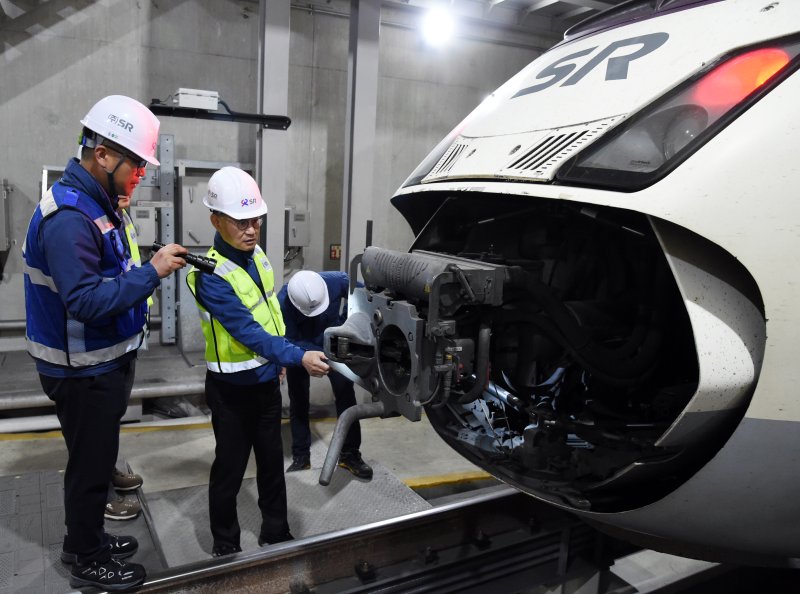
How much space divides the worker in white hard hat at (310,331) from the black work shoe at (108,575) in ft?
4.14

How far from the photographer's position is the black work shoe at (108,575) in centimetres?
222

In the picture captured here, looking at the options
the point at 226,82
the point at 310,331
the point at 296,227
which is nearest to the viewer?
the point at 310,331

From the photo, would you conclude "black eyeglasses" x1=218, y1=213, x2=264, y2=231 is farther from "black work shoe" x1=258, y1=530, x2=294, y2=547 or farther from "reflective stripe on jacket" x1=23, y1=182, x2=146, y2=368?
"black work shoe" x1=258, y1=530, x2=294, y2=547

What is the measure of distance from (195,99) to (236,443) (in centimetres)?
302

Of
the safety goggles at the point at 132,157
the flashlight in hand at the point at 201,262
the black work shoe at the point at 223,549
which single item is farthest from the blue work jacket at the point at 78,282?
the black work shoe at the point at 223,549

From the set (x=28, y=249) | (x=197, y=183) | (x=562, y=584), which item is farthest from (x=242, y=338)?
(x=197, y=183)

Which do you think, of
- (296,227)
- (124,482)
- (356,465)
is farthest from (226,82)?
(124,482)

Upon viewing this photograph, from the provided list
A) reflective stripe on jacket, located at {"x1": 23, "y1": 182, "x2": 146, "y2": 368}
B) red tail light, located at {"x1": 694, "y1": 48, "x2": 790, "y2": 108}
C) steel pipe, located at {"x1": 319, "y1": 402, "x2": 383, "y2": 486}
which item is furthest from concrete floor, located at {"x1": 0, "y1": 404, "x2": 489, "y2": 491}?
red tail light, located at {"x1": 694, "y1": 48, "x2": 790, "y2": 108}

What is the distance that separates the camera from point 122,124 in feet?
7.60

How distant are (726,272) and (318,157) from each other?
535 centimetres

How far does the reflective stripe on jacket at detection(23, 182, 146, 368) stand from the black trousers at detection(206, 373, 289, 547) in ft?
2.17

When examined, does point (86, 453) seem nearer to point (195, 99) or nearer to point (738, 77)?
point (738, 77)

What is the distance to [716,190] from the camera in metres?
1.36

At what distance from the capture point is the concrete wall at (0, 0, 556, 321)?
5.37 m
